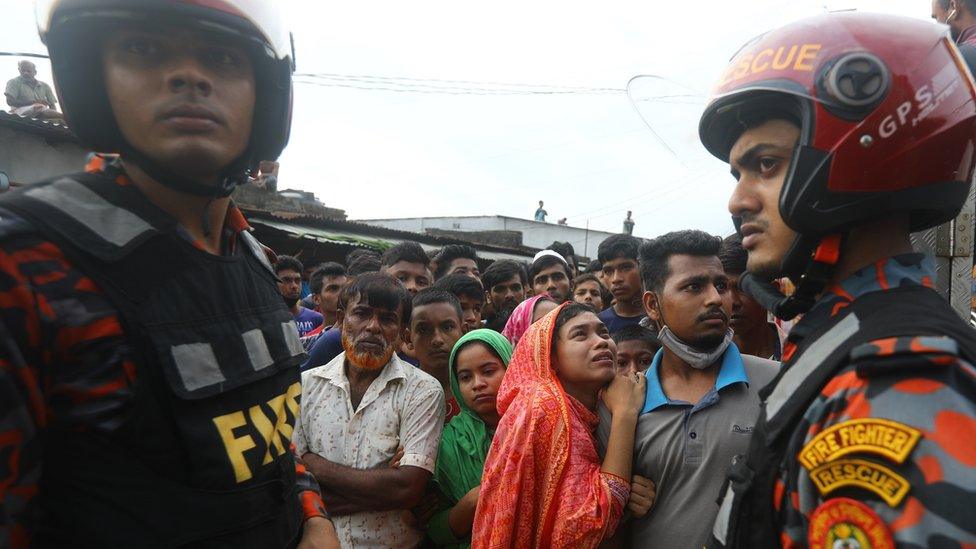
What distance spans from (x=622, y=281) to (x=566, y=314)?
2.23 meters

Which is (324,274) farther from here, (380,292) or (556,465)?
(556,465)

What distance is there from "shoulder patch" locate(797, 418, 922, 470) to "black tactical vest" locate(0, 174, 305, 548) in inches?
49.7

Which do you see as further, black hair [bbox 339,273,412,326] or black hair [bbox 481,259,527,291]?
black hair [bbox 481,259,527,291]

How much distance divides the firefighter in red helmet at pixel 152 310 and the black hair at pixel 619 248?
4014 mm

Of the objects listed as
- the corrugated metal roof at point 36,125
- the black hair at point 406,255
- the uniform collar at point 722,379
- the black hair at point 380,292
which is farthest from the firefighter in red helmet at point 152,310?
the corrugated metal roof at point 36,125

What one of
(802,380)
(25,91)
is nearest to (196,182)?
(802,380)

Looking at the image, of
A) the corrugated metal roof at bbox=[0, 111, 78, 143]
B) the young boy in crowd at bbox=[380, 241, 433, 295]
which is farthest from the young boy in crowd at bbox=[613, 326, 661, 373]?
the corrugated metal roof at bbox=[0, 111, 78, 143]

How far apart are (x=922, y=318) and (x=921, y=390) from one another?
212 millimetres

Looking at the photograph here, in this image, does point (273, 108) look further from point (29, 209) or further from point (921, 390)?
point (921, 390)

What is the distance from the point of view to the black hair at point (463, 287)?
5.24 metres

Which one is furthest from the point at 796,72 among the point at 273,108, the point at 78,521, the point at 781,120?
the point at 78,521

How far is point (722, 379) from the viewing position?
2693mm

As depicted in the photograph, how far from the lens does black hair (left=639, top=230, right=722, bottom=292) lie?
125 inches

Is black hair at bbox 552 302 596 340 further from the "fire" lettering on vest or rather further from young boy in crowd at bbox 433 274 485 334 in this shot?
→ young boy in crowd at bbox 433 274 485 334
